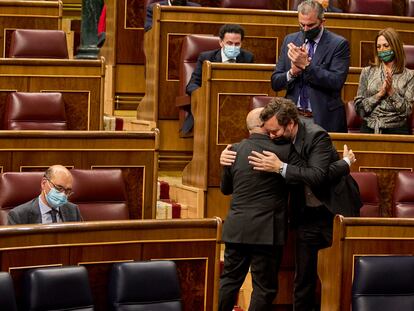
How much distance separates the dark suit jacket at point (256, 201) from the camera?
2.37 m

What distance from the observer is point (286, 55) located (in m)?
2.81

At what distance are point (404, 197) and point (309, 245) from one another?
0.94ft

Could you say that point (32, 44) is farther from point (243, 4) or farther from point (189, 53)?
point (243, 4)

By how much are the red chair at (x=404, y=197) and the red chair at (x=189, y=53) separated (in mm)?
814

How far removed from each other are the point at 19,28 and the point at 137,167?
104 cm

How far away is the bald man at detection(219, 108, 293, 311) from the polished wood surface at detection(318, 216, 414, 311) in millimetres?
111

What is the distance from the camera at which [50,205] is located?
226 cm

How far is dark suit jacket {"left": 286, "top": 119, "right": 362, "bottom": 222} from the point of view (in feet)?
7.89

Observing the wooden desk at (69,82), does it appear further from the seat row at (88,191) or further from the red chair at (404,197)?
the red chair at (404,197)

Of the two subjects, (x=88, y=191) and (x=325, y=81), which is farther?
(x=325, y=81)

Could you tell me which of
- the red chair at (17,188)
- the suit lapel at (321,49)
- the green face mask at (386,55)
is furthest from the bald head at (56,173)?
the green face mask at (386,55)

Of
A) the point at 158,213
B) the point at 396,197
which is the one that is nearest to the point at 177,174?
the point at 158,213

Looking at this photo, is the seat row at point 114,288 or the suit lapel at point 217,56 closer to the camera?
the seat row at point 114,288

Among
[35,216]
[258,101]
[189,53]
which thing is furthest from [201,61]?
[35,216]
